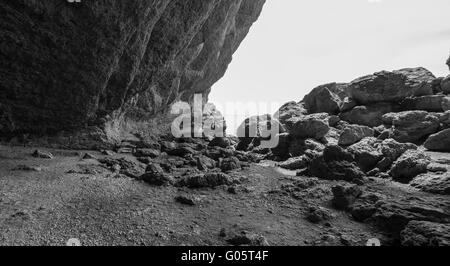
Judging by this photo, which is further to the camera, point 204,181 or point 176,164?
point 176,164

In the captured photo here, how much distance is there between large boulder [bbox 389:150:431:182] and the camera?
2020 centimetres

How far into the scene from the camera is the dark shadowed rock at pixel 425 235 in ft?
35.1

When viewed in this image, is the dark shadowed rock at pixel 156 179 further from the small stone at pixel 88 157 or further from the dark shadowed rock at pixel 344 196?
the dark shadowed rock at pixel 344 196

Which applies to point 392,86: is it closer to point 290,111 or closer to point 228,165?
point 290,111

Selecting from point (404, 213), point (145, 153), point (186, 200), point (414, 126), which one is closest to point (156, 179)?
point (186, 200)

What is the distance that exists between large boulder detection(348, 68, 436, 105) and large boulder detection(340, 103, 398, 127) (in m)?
0.88

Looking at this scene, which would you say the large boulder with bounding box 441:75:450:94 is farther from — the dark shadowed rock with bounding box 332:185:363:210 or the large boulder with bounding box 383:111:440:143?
the dark shadowed rock with bounding box 332:185:363:210

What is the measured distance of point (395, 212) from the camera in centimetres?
1364

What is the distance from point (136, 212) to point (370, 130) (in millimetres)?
25249

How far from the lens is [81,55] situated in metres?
19.2

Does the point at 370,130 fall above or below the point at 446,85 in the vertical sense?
below

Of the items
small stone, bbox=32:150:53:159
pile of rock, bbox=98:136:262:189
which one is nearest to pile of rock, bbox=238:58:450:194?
pile of rock, bbox=98:136:262:189

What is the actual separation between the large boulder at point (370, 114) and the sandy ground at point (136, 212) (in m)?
17.3
